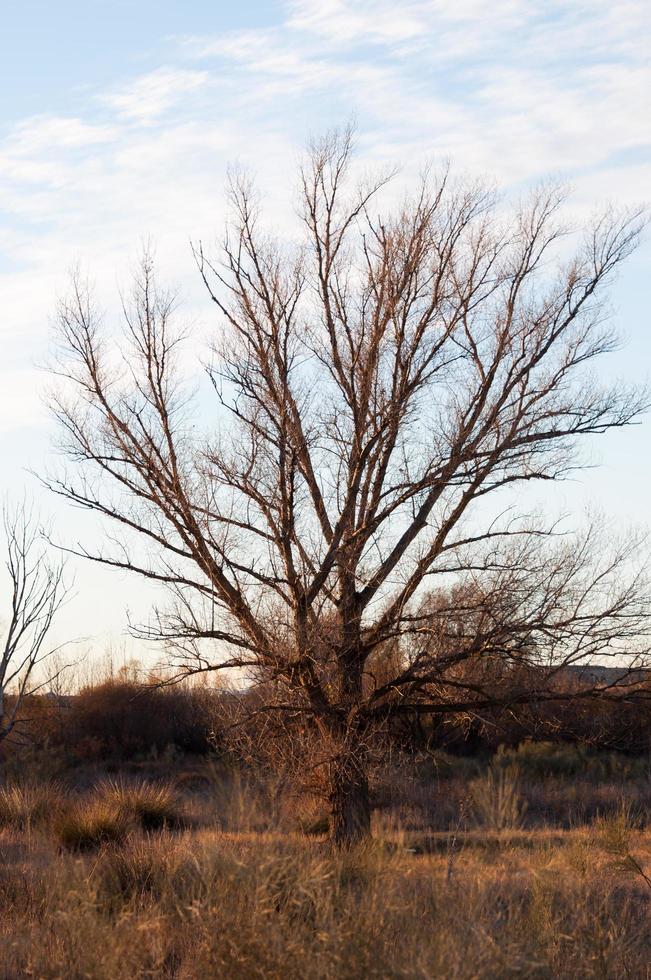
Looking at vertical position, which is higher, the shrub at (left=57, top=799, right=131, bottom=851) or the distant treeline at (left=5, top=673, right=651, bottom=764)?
the distant treeline at (left=5, top=673, right=651, bottom=764)

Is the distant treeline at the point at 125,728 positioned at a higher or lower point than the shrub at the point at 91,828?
higher

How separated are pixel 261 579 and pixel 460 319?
4238 millimetres

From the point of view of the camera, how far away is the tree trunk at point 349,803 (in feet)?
41.3

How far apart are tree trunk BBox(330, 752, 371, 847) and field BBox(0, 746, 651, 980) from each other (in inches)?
10.7

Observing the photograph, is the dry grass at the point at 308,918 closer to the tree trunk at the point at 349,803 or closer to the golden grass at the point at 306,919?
the golden grass at the point at 306,919

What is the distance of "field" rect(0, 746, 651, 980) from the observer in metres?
6.60

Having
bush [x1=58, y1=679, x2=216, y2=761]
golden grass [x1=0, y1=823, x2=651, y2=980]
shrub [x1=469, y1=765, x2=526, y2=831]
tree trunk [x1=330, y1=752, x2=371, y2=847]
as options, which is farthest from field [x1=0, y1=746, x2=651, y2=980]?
bush [x1=58, y1=679, x2=216, y2=761]

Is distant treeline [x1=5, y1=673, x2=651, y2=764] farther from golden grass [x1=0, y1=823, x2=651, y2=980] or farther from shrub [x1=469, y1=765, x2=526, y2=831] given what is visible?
golden grass [x1=0, y1=823, x2=651, y2=980]

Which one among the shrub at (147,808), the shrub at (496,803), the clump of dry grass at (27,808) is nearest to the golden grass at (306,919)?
the shrub at (496,803)

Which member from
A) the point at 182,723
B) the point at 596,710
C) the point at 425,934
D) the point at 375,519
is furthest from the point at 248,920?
the point at 182,723

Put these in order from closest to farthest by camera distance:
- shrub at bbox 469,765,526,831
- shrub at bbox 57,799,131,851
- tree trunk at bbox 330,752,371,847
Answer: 1. shrub at bbox 469,765,526,831
2. tree trunk at bbox 330,752,371,847
3. shrub at bbox 57,799,131,851

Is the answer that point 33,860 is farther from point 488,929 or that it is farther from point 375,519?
point 488,929

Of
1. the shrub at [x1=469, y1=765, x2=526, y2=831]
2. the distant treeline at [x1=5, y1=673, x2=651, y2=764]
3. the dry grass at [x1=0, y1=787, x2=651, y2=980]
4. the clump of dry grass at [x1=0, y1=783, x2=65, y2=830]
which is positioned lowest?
the dry grass at [x1=0, y1=787, x2=651, y2=980]

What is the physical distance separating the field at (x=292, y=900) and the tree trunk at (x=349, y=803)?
0.89 ft
